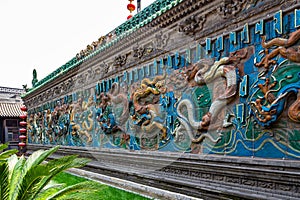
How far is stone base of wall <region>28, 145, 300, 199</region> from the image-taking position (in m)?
3.26

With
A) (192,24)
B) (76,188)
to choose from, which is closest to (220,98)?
(192,24)

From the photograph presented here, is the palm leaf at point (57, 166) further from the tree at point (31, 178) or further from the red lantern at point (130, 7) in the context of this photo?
the red lantern at point (130, 7)

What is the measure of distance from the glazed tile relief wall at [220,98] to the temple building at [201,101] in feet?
0.04

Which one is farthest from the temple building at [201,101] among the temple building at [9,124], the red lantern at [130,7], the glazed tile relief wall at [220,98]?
the temple building at [9,124]

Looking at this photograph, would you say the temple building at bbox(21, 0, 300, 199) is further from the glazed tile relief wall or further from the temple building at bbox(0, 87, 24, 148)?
the temple building at bbox(0, 87, 24, 148)

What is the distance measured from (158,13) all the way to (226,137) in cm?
280

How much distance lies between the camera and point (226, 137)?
3975mm

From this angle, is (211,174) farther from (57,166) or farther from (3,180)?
(3,180)

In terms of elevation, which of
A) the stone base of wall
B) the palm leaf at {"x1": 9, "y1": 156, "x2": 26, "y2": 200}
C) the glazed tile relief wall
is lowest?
the stone base of wall

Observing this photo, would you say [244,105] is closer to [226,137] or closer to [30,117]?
[226,137]

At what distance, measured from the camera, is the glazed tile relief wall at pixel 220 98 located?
3.29 meters

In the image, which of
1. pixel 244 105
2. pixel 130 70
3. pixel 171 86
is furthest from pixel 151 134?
pixel 244 105

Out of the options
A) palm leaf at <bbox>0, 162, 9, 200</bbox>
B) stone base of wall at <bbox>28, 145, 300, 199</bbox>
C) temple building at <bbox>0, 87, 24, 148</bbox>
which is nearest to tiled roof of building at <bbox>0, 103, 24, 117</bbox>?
temple building at <bbox>0, 87, 24, 148</bbox>

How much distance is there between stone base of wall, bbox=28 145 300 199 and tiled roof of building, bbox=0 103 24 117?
14895mm
